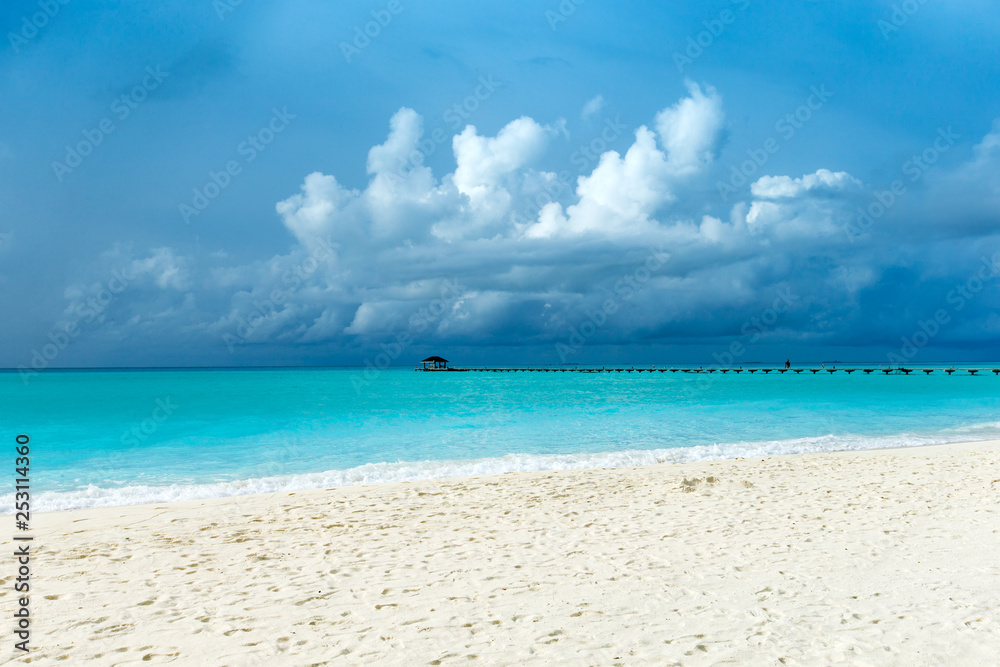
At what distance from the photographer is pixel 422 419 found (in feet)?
91.4

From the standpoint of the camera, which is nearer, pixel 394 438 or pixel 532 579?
pixel 532 579

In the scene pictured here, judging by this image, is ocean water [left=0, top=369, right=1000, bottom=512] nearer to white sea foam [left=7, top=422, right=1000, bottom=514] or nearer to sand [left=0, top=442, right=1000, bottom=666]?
white sea foam [left=7, top=422, right=1000, bottom=514]

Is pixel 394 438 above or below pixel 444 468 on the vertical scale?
above

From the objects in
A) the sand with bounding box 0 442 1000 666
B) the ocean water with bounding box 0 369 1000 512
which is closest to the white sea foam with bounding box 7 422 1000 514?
the ocean water with bounding box 0 369 1000 512

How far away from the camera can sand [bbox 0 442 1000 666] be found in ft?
14.8

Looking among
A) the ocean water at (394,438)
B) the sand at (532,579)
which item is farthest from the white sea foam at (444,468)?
the sand at (532,579)

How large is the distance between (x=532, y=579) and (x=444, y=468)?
8.44m

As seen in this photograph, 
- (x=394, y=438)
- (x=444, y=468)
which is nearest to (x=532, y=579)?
(x=444, y=468)

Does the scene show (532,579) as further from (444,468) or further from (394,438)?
(394,438)

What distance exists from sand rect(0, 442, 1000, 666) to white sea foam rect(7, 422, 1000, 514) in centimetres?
144

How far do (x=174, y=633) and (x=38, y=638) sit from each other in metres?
1.09

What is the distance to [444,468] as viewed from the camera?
560 inches

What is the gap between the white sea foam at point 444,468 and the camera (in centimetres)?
1122

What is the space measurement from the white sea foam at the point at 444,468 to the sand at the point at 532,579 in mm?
1440
